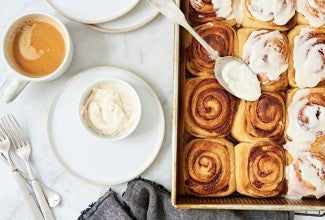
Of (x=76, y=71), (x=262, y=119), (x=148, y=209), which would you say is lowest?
(x=148, y=209)

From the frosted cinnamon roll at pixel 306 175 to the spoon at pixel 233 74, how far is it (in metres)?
0.19

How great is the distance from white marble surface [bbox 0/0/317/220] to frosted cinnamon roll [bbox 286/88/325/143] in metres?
0.34

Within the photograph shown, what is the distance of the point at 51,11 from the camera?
1.66 m

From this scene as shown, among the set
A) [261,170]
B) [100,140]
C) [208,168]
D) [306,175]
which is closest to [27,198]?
A: [100,140]

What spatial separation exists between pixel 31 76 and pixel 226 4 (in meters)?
0.54

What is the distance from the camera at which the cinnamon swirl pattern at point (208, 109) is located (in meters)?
1.49

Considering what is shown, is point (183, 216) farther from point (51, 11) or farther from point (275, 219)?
point (51, 11)

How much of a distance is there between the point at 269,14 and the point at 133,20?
372 mm

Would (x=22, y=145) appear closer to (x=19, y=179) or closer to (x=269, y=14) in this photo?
(x=19, y=179)

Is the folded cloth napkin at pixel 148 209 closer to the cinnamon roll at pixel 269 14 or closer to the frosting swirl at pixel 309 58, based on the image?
the frosting swirl at pixel 309 58

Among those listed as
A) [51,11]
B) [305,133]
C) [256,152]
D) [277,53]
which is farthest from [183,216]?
[51,11]

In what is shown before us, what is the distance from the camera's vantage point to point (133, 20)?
1.63 m

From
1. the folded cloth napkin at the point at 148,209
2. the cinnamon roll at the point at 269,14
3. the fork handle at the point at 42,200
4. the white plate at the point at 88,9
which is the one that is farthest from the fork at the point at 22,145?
the cinnamon roll at the point at 269,14

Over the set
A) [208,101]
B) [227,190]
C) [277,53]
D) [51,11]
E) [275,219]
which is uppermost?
[51,11]
